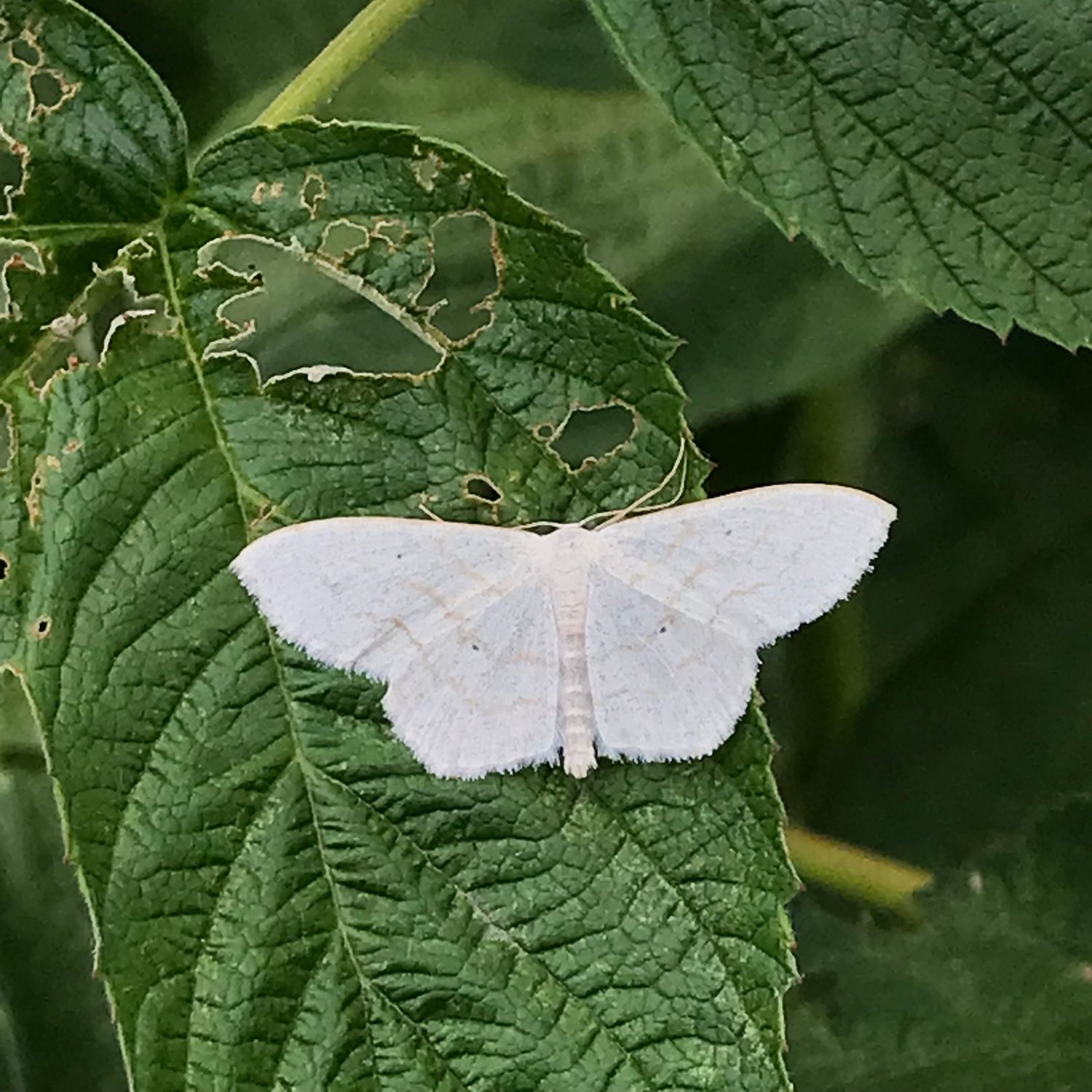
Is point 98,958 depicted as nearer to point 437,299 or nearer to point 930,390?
point 437,299

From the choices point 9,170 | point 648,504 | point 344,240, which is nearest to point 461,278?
point 344,240

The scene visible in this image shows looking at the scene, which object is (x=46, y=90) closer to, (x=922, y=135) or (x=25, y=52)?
(x=25, y=52)

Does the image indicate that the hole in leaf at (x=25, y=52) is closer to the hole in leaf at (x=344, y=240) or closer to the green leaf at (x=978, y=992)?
the hole in leaf at (x=344, y=240)

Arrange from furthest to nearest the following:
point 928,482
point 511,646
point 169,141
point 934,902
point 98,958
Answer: point 928,482 < point 934,902 < point 511,646 < point 169,141 < point 98,958

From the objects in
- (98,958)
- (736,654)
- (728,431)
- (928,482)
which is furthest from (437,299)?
(928,482)

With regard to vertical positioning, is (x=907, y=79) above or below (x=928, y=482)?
above

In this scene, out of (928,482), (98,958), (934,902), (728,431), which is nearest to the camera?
(98,958)
